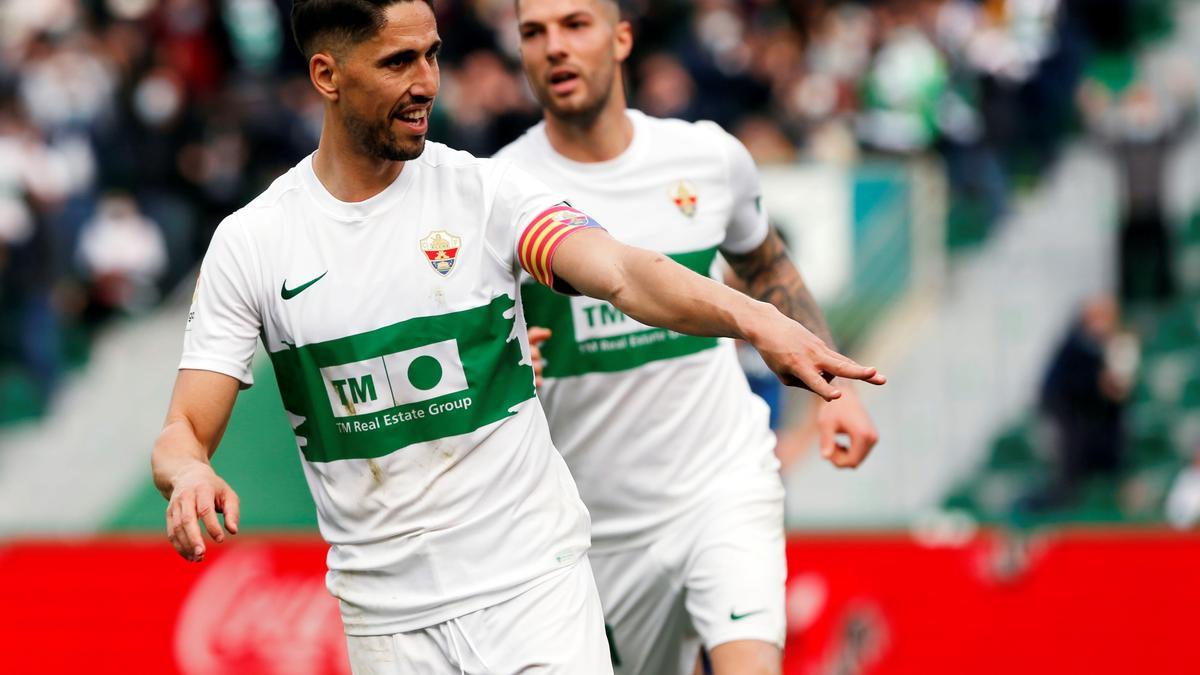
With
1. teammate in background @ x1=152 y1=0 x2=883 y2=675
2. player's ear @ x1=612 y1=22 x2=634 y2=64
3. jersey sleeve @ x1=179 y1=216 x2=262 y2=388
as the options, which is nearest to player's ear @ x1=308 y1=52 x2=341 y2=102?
teammate in background @ x1=152 y1=0 x2=883 y2=675

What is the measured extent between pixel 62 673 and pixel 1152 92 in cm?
1181

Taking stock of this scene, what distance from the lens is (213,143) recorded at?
17.6 meters

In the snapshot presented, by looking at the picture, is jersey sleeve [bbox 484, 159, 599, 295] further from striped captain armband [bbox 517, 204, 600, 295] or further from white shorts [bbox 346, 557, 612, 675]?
white shorts [bbox 346, 557, 612, 675]

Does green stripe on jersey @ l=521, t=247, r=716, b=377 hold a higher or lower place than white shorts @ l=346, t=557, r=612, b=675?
higher

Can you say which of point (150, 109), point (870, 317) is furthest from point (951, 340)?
point (150, 109)

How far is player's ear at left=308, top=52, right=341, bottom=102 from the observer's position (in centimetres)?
473

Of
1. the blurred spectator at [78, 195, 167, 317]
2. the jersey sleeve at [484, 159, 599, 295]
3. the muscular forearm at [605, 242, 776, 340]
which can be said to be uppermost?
the jersey sleeve at [484, 159, 599, 295]

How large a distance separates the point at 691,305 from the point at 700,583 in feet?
6.63

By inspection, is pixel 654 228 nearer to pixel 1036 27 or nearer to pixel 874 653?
pixel 874 653

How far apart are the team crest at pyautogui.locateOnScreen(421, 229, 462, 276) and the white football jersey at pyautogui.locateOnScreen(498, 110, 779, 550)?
4.14 feet

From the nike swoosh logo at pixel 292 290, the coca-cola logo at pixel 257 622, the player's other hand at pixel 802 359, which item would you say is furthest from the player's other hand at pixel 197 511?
the coca-cola logo at pixel 257 622

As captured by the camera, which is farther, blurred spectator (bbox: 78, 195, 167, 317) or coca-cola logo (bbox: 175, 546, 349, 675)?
blurred spectator (bbox: 78, 195, 167, 317)

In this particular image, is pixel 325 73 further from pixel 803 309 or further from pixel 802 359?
pixel 803 309

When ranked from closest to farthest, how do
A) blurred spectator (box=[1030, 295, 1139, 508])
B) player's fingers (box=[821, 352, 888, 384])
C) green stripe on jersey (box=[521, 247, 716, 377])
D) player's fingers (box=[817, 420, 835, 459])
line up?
1. player's fingers (box=[821, 352, 888, 384])
2. player's fingers (box=[817, 420, 835, 459])
3. green stripe on jersey (box=[521, 247, 716, 377])
4. blurred spectator (box=[1030, 295, 1139, 508])
